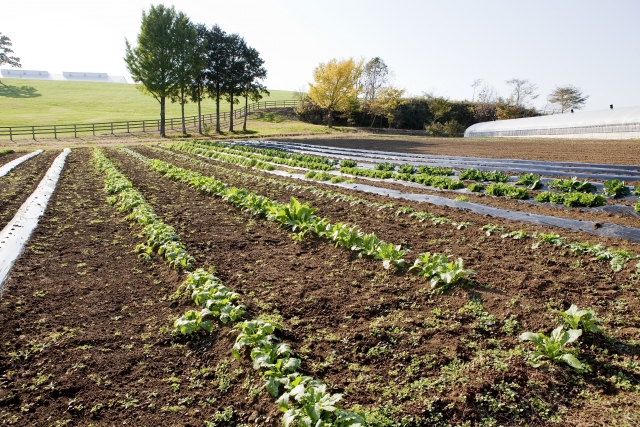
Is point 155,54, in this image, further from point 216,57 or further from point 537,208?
point 537,208

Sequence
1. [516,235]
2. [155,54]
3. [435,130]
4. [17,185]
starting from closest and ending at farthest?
[516,235], [17,185], [155,54], [435,130]

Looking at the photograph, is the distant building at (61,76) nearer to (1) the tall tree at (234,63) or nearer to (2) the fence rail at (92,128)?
(2) the fence rail at (92,128)

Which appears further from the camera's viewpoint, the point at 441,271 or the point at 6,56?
the point at 6,56

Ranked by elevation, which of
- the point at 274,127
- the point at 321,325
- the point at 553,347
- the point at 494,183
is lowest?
the point at 321,325

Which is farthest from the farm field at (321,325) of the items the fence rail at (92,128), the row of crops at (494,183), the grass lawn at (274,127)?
the fence rail at (92,128)

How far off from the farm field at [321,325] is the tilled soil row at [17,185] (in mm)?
2656

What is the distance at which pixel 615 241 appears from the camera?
22.3ft

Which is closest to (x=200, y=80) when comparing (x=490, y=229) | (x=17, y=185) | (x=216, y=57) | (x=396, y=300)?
(x=216, y=57)

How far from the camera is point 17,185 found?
44.4ft

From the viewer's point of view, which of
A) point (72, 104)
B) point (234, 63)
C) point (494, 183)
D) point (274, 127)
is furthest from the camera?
point (72, 104)

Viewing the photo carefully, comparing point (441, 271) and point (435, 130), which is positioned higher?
point (435, 130)

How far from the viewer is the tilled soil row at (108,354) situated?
3395mm

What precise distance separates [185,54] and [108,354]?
133ft

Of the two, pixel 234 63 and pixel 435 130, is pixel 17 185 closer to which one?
pixel 234 63
